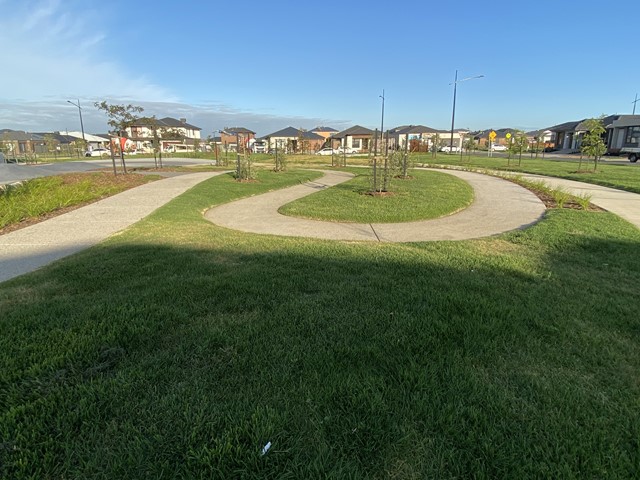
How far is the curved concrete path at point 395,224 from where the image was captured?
715cm

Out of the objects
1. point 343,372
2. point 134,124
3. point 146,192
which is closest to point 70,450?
point 343,372

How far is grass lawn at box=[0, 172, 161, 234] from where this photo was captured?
28.0 ft

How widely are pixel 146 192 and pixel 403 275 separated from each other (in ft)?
37.8

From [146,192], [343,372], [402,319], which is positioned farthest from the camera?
[146,192]

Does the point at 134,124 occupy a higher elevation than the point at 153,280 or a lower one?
higher

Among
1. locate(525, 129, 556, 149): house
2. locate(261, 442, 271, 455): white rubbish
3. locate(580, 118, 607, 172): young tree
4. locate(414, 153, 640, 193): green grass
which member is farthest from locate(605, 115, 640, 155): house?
locate(261, 442, 271, 455): white rubbish

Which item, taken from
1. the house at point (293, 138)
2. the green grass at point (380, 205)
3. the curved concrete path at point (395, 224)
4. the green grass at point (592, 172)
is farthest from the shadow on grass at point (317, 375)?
the house at point (293, 138)

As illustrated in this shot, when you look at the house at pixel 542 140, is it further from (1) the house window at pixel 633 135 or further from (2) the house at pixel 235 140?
(2) the house at pixel 235 140

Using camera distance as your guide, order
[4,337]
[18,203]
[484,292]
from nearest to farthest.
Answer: [4,337], [484,292], [18,203]

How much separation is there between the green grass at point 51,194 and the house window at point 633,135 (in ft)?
188

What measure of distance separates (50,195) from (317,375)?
39.7 ft

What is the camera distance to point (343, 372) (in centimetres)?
248

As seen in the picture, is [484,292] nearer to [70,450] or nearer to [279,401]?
[279,401]

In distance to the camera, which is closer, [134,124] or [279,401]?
[279,401]
